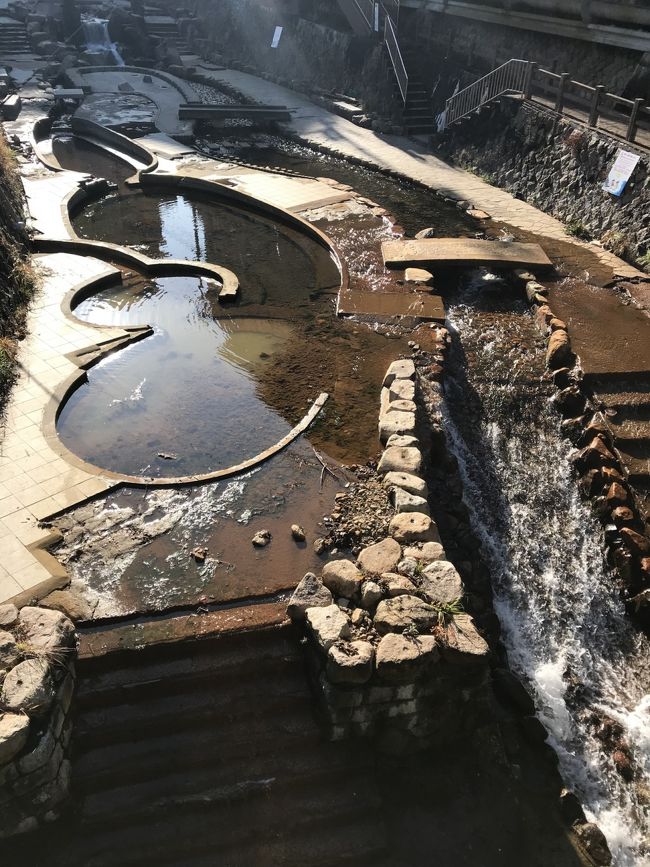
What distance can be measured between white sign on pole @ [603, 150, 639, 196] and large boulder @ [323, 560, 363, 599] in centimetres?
1111

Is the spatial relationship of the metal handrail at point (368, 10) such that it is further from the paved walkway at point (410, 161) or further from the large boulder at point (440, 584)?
the large boulder at point (440, 584)

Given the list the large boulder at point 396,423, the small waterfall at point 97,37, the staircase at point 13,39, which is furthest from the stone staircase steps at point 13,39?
the large boulder at point 396,423

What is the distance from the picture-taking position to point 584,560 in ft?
24.5

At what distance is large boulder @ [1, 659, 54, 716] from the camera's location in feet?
14.8

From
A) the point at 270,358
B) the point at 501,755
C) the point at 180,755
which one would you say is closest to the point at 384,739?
the point at 501,755

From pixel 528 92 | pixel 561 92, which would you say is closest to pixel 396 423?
pixel 561 92

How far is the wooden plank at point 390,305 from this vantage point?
1053 cm

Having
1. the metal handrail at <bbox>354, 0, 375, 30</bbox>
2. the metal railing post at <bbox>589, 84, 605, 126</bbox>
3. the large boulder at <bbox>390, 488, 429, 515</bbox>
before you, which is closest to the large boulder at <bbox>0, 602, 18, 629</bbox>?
the large boulder at <bbox>390, 488, 429, 515</bbox>

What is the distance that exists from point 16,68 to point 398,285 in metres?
25.6

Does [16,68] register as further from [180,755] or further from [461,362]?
[180,755]

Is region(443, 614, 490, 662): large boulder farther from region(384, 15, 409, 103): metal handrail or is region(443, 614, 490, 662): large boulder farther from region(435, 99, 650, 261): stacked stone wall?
region(384, 15, 409, 103): metal handrail

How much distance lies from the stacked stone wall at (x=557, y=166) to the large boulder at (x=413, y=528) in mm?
8887

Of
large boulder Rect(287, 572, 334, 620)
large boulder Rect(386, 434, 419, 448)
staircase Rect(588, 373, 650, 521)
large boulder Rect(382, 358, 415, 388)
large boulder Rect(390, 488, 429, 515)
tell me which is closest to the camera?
large boulder Rect(287, 572, 334, 620)

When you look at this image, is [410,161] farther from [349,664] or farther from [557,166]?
[349,664]
